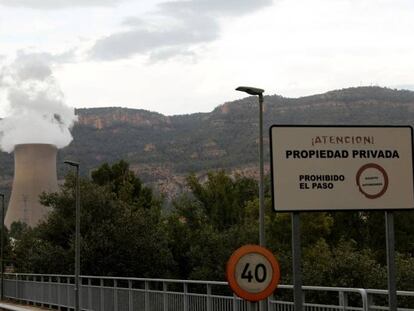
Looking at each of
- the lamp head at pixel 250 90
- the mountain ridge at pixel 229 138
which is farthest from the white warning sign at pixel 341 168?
the mountain ridge at pixel 229 138

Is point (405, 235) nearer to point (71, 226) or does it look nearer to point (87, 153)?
point (71, 226)

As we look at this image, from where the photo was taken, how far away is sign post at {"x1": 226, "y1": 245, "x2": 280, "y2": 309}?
6918 mm

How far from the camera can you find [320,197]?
21.4 feet

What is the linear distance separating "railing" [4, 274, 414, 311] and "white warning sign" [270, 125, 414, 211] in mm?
2840

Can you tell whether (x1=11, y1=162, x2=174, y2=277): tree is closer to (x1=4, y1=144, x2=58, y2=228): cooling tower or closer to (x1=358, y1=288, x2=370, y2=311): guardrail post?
(x1=4, y1=144, x2=58, y2=228): cooling tower

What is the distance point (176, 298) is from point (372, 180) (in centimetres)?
1301

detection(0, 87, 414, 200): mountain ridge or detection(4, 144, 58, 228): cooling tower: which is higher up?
detection(0, 87, 414, 200): mountain ridge

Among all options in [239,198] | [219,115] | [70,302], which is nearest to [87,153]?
[219,115]

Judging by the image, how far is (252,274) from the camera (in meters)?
6.97

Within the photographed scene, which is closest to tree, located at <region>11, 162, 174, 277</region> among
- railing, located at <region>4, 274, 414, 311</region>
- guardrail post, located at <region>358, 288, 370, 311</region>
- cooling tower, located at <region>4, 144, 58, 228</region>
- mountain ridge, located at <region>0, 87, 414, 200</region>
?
railing, located at <region>4, 274, 414, 311</region>

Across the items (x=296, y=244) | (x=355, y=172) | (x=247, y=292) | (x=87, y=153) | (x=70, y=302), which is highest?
(x=87, y=153)

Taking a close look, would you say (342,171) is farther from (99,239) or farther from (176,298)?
(99,239)

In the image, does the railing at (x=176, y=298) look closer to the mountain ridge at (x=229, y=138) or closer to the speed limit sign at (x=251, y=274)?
the speed limit sign at (x=251, y=274)

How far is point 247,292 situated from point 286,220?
5533 centimetres
